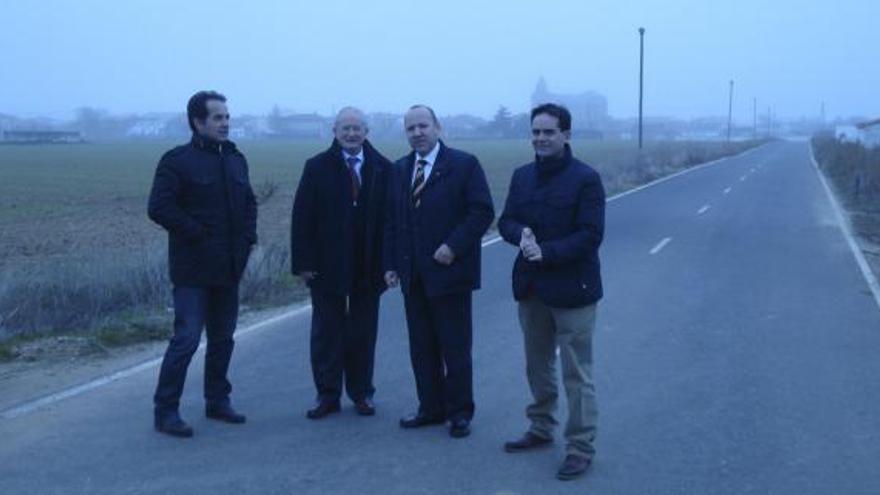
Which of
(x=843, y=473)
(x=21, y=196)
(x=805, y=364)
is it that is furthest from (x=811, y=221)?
(x=21, y=196)

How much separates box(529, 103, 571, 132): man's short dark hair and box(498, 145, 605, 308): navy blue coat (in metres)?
0.13

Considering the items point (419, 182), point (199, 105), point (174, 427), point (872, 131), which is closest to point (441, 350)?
point (419, 182)

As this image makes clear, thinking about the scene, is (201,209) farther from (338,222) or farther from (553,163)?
(553,163)

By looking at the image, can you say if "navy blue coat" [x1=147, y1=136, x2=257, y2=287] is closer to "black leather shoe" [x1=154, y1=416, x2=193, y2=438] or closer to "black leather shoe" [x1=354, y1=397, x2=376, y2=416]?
"black leather shoe" [x1=154, y1=416, x2=193, y2=438]

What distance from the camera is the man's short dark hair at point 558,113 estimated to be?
5.25 meters

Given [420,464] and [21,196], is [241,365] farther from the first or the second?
[21,196]

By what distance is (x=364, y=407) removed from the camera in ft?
21.3

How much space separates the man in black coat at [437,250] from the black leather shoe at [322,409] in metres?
0.60

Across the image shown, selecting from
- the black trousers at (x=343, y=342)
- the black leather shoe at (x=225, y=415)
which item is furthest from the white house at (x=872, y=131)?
the black leather shoe at (x=225, y=415)

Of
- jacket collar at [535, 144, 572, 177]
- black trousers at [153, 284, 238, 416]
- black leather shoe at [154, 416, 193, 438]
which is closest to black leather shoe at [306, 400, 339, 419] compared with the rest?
black trousers at [153, 284, 238, 416]

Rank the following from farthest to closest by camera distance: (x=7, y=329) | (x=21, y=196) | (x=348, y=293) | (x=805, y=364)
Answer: (x=21, y=196), (x=7, y=329), (x=805, y=364), (x=348, y=293)

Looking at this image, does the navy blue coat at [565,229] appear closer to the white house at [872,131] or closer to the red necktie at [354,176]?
the red necktie at [354,176]

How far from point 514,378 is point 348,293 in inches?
66.6

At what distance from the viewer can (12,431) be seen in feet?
19.8
